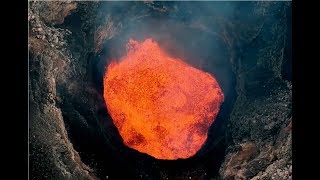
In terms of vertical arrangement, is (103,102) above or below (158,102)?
below

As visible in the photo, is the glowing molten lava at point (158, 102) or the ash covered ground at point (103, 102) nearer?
the ash covered ground at point (103, 102)

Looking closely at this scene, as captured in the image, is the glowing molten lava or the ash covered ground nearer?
the ash covered ground

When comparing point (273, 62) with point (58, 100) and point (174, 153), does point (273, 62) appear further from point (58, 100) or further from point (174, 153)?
point (58, 100)

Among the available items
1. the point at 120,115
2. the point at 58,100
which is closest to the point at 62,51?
the point at 58,100
